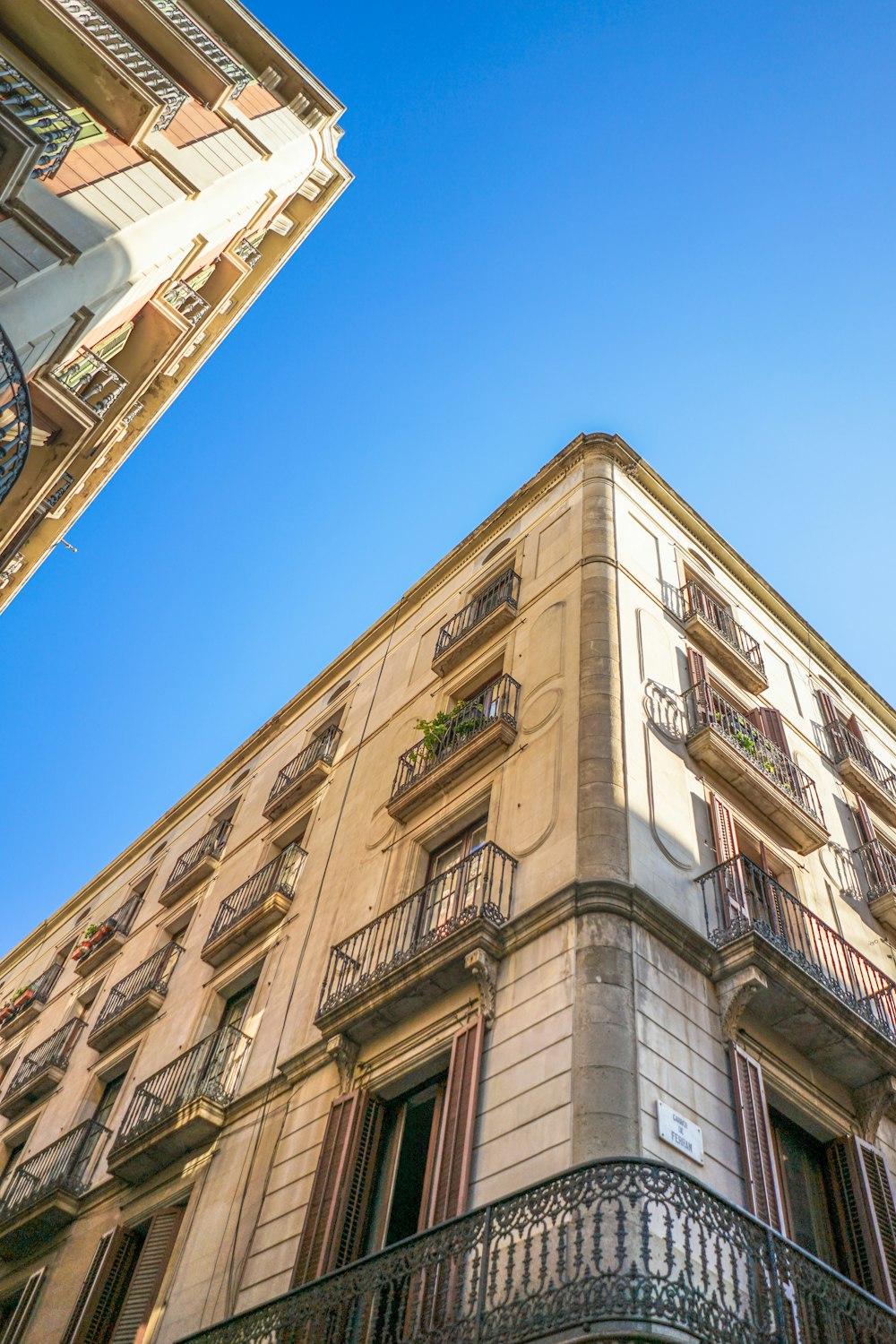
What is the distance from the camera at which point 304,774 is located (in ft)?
66.4

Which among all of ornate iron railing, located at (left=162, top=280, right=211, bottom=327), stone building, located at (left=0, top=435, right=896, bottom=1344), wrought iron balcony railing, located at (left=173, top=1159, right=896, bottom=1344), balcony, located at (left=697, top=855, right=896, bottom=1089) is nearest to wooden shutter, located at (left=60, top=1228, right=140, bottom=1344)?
stone building, located at (left=0, top=435, right=896, bottom=1344)

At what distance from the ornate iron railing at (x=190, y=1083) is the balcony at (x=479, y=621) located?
7371mm

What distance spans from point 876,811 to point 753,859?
6.25 metres

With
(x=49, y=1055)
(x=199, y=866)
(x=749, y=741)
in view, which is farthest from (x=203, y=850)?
(x=749, y=741)

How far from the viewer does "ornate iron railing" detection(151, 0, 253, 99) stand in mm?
17609

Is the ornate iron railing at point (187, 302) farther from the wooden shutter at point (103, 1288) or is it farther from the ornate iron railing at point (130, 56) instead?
the wooden shutter at point (103, 1288)

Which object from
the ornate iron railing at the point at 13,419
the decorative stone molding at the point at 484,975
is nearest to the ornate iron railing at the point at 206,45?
the ornate iron railing at the point at 13,419

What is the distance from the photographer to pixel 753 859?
1401cm

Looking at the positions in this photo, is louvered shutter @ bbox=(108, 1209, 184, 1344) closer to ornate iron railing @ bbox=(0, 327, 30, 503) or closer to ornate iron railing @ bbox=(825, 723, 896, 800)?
ornate iron railing @ bbox=(0, 327, 30, 503)

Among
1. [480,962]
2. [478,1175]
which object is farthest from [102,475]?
[478,1175]

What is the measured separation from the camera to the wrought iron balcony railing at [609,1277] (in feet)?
21.4

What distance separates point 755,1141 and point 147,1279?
8308 millimetres

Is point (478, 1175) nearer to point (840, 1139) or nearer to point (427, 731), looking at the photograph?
point (840, 1139)

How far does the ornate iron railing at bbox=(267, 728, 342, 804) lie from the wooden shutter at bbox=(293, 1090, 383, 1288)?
9649 mm
